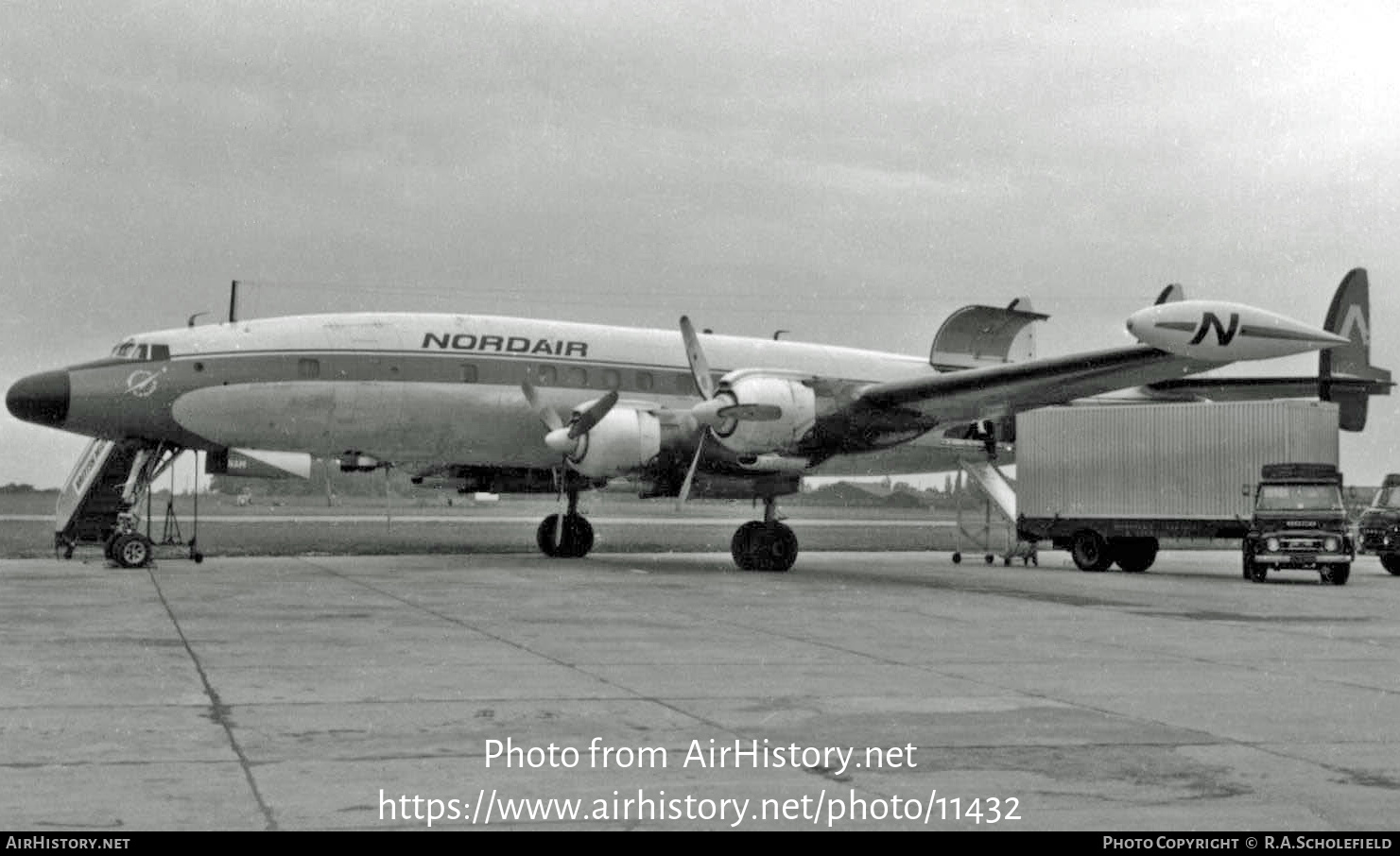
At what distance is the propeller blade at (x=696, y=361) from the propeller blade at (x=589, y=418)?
54.4 inches

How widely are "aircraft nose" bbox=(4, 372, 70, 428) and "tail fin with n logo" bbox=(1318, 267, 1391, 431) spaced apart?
21.8m

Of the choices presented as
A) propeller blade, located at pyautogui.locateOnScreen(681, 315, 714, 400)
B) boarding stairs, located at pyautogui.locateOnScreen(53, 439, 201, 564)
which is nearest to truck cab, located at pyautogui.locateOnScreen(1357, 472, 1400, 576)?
propeller blade, located at pyautogui.locateOnScreen(681, 315, 714, 400)

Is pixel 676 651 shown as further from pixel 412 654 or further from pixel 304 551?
pixel 304 551

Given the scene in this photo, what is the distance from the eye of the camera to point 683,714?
789 cm

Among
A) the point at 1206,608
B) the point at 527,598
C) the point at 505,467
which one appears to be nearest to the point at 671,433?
the point at 505,467

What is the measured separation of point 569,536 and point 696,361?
6539 mm

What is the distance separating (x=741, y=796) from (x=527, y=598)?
10683 mm

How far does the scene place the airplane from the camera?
68.1ft

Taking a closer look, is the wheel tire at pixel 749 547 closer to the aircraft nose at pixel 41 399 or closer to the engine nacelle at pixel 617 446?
the engine nacelle at pixel 617 446

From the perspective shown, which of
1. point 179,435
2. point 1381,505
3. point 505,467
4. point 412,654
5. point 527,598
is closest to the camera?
point 412,654

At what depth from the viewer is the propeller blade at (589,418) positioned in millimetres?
21109

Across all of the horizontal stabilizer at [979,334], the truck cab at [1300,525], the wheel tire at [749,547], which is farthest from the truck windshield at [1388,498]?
the wheel tire at [749,547]

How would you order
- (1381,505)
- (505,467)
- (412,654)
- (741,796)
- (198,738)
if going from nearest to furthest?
(741,796)
(198,738)
(412,654)
(505,467)
(1381,505)

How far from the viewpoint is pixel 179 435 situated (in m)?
21.4
